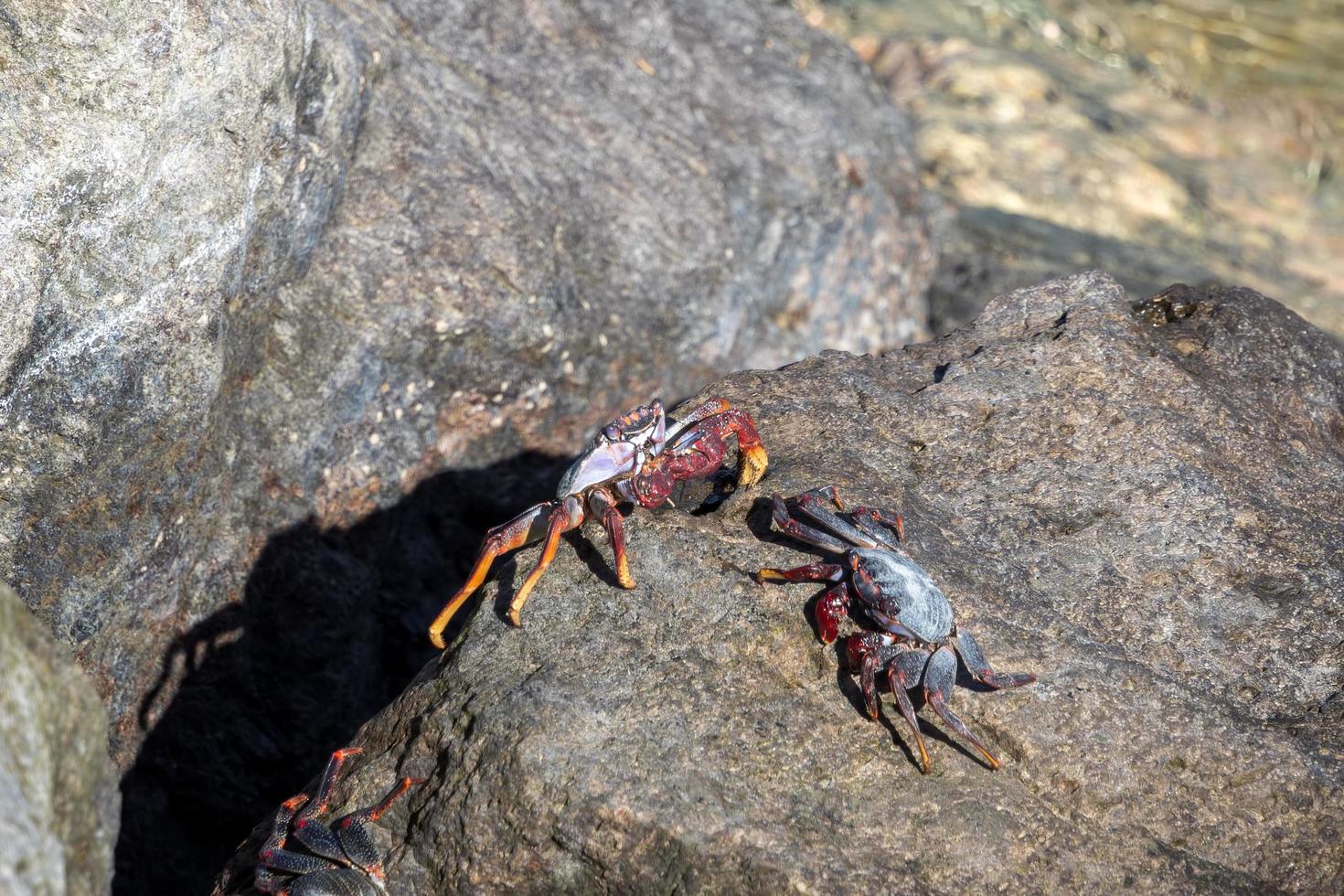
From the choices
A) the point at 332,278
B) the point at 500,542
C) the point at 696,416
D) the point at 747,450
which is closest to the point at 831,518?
the point at 747,450

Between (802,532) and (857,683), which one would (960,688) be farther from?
(802,532)

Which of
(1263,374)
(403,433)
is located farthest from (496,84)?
(1263,374)

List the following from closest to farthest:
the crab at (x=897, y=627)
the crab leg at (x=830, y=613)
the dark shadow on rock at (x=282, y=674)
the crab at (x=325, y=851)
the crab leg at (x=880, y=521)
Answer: the crab at (x=325, y=851) < the crab at (x=897, y=627) < the crab leg at (x=830, y=613) < the crab leg at (x=880, y=521) < the dark shadow on rock at (x=282, y=674)

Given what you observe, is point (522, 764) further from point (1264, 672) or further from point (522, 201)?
point (522, 201)

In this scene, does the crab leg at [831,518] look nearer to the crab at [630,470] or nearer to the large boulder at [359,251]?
the crab at [630,470]

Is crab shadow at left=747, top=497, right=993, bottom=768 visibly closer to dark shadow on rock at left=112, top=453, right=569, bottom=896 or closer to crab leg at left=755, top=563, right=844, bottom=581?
crab leg at left=755, top=563, right=844, bottom=581

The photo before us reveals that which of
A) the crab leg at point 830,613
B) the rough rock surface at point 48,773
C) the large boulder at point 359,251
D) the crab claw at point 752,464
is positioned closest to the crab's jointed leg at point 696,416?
the crab claw at point 752,464

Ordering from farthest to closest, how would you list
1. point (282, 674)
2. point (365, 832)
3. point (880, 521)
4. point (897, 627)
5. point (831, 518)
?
point (282, 674)
point (880, 521)
point (831, 518)
point (897, 627)
point (365, 832)
